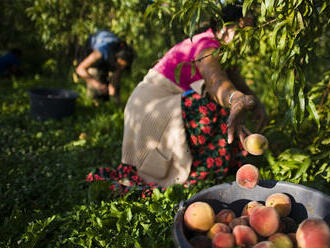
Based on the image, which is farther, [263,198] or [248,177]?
[263,198]

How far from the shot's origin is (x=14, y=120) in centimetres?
373

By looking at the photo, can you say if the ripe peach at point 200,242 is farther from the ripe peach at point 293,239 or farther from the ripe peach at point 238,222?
the ripe peach at point 293,239

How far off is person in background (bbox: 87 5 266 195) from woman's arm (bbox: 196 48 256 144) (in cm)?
11

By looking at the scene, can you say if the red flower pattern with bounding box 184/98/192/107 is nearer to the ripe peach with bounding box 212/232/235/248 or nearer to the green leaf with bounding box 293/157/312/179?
the green leaf with bounding box 293/157/312/179

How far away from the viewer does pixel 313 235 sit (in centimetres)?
106

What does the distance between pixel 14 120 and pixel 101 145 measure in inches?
48.2

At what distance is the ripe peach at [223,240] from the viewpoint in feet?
3.64

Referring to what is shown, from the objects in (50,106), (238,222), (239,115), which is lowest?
(50,106)

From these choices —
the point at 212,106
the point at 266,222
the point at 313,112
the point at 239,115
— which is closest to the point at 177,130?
the point at 212,106

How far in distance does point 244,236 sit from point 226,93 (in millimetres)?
772

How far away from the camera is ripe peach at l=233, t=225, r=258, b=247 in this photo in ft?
3.74

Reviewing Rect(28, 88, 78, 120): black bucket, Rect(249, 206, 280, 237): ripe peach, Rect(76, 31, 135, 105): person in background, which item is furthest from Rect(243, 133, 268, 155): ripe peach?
Rect(76, 31, 135, 105): person in background

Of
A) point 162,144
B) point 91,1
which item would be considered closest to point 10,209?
point 162,144

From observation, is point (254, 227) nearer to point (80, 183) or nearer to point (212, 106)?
point (212, 106)
